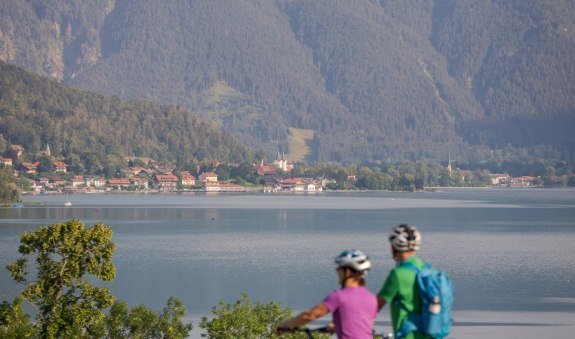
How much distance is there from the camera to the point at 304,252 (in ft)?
227

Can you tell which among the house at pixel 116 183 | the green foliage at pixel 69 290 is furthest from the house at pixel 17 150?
the green foliage at pixel 69 290

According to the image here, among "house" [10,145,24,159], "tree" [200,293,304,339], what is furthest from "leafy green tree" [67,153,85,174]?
"tree" [200,293,304,339]

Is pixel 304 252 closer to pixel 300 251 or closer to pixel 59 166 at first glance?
pixel 300 251

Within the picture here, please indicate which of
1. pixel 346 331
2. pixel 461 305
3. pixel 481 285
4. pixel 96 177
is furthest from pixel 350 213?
pixel 346 331

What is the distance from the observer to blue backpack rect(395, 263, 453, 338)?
8570 mm

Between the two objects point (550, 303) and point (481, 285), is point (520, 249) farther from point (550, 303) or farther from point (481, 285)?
point (550, 303)

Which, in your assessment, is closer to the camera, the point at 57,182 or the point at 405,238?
the point at 405,238

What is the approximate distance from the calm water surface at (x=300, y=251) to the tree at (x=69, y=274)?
16994mm

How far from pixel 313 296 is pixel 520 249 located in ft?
93.1

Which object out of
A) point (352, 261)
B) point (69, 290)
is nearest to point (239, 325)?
point (69, 290)

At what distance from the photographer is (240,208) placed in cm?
13175

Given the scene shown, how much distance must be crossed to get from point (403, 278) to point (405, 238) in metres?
0.28

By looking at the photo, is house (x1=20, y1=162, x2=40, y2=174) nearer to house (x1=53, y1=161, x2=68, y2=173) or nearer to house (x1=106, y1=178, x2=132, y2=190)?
house (x1=53, y1=161, x2=68, y2=173)

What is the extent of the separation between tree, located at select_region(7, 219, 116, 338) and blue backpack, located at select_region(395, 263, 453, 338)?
15639mm
